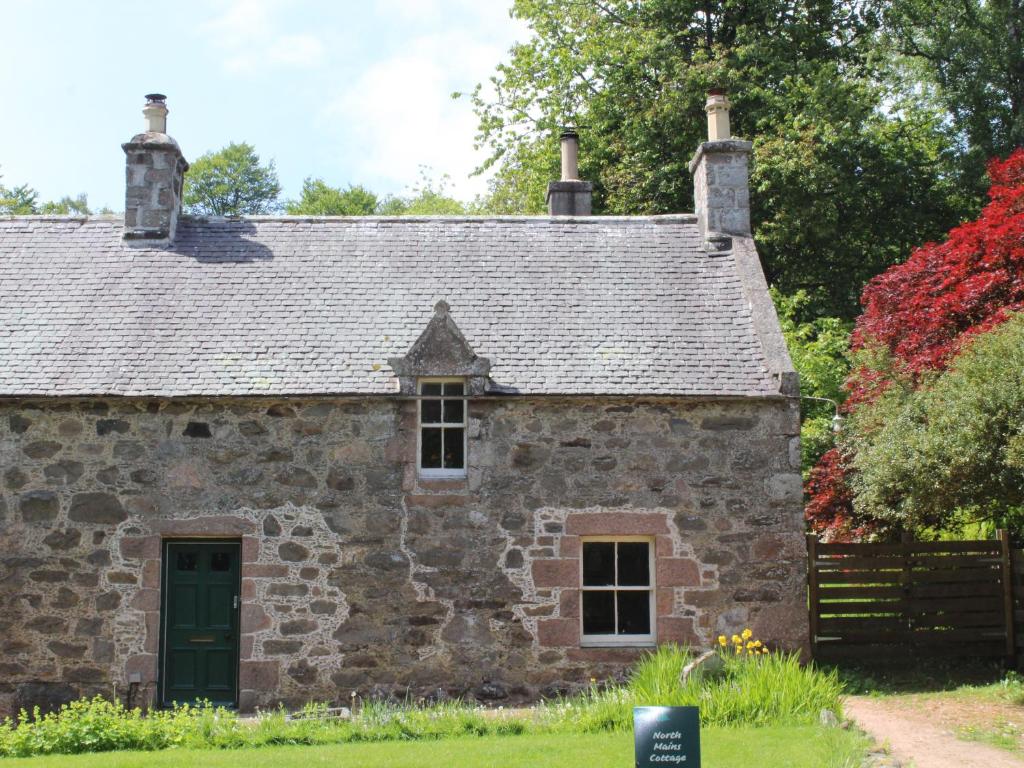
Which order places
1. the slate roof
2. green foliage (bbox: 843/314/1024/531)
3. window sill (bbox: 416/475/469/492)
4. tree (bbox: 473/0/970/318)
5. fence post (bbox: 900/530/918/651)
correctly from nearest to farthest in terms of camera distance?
green foliage (bbox: 843/314/1024/531)
window sill (bbox: 416/475/469/492)
the slate roof
fence post (bbox: 900/530/918/651)
tree (bbox: 473/0/970/318)

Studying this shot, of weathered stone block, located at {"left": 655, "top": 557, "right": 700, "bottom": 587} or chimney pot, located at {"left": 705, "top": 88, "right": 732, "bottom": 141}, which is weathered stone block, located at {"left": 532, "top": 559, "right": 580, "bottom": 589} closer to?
weathered stone block, located at {"left": 655, "top": 557, "right": 700, "bottom": 587}

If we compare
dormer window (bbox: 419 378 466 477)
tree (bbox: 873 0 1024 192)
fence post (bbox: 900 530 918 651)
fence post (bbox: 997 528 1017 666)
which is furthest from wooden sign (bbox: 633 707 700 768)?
tree (bbox: 873 0 1024 192)

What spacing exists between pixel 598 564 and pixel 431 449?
2.41 metres

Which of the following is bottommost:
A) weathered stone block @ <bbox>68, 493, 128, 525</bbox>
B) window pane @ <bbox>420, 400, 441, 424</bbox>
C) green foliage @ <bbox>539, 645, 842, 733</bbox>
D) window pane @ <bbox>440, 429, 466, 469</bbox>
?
Result: green foliage @ <bbox>539, 645, 842, 733</bbox>

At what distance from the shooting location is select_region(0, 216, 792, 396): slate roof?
12844 millimetres

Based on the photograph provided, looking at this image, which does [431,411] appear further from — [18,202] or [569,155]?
[18,202]

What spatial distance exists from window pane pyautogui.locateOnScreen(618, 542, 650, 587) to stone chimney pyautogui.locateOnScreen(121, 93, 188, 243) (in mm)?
7887

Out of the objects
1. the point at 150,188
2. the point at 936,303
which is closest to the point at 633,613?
the point at 936,303

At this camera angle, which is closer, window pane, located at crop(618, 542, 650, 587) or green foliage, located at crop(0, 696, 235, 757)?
green foliage, located at crop(0, 696, 235, 757)

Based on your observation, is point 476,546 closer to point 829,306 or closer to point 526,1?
point 829,306

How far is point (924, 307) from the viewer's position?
1533 cm

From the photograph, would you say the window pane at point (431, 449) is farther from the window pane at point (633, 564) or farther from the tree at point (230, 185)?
the tree at point (230, 185)

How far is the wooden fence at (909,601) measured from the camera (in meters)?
13.3

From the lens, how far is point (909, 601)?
13.4m
